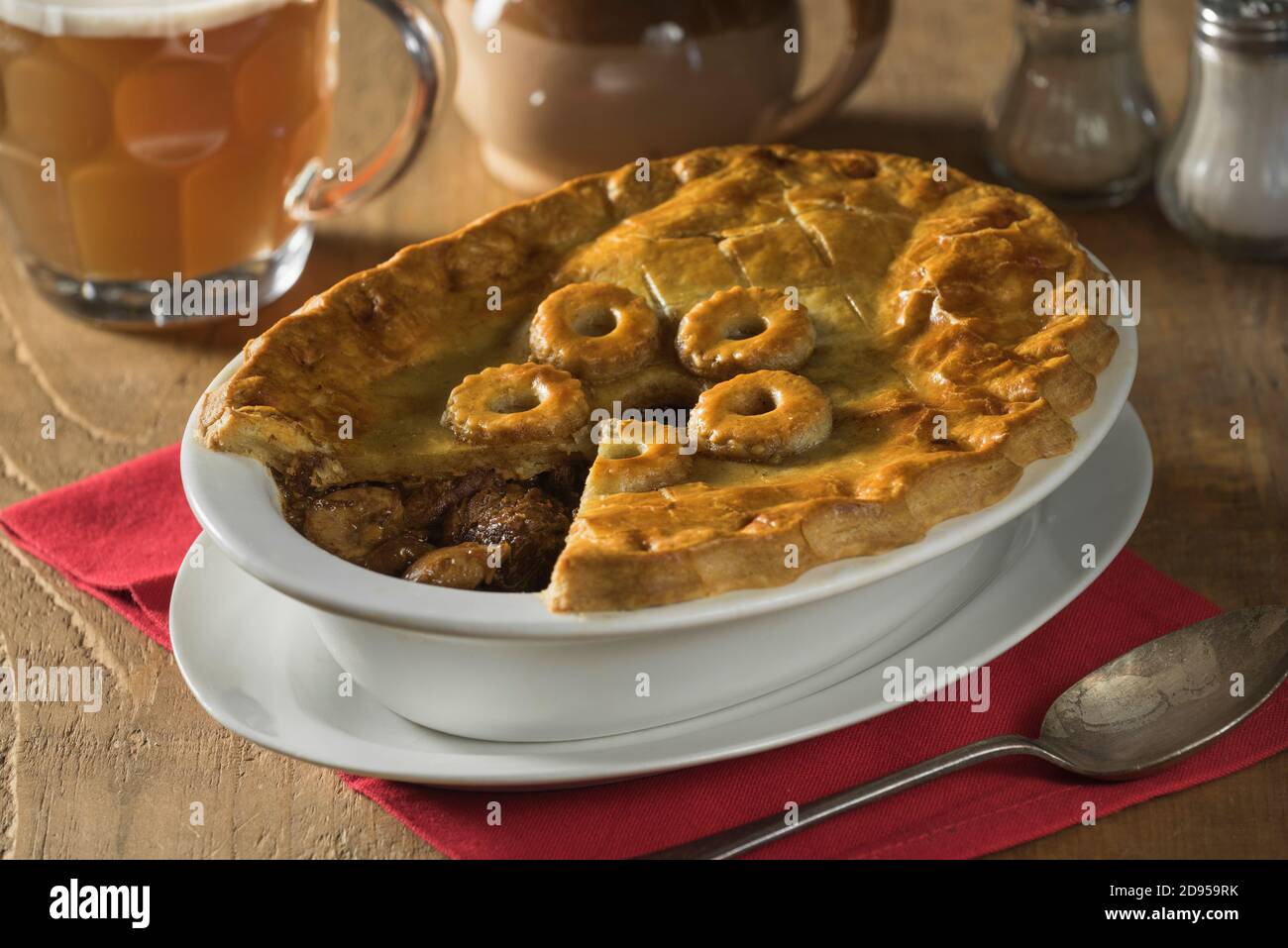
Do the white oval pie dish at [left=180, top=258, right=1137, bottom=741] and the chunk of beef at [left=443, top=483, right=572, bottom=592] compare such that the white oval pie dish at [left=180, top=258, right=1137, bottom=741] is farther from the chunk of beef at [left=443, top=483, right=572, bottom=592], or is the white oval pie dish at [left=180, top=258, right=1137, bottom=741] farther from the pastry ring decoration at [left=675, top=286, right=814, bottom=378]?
the pastry ring decoration at [left=675, top=286, right=814, bottom=378]

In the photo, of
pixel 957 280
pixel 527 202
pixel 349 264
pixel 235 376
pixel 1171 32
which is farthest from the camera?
pixel 1171 32

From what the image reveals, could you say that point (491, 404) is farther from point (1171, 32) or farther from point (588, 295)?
point (1171, 32)

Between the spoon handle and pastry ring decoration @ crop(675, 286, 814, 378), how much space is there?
0.57m

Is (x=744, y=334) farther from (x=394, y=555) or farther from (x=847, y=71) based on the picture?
(x=847, y=71)

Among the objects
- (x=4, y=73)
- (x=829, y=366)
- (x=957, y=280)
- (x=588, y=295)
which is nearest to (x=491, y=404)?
(x=588, y=295)

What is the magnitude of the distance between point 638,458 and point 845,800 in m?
0.47

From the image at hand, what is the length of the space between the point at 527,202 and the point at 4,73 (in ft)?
3.08

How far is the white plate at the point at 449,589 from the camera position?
1.66 meters

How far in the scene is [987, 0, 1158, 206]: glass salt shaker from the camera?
10.1ft

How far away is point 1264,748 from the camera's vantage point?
1.89 m

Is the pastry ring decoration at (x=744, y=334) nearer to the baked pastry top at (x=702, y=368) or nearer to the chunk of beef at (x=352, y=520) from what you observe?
the baked pastry top at (x=702, y=368)

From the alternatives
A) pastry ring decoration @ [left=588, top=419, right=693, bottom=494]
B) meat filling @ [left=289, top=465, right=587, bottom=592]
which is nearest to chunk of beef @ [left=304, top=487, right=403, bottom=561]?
meat filling @ [left=289, top=465, right=587, bottom=592]

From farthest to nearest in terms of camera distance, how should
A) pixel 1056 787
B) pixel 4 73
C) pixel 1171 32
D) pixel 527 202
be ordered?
pixel 1171 32
pixel 4 73
pixel 527 202
pixel 1056 787

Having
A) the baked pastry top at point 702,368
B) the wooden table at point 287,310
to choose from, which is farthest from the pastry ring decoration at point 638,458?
the wooden table at point 287,310
